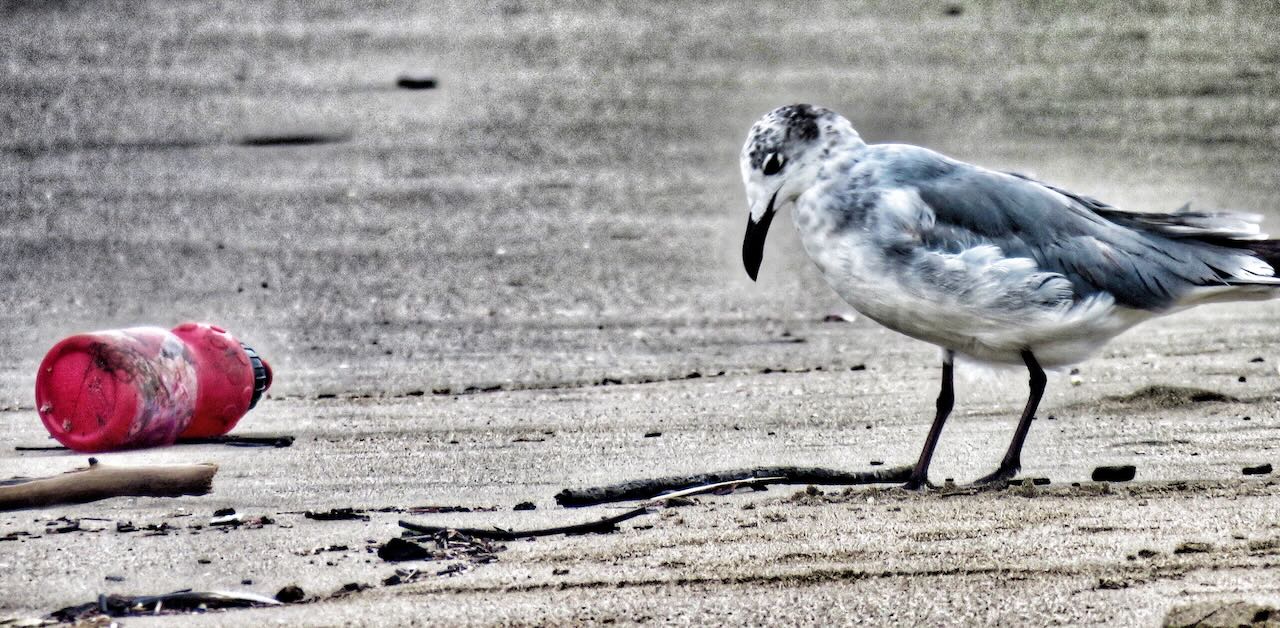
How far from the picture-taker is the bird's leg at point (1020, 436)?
4797 millimetres

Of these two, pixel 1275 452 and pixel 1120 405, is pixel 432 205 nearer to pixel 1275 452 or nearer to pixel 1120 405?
pixel 1120 405

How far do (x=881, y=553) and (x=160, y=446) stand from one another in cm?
268

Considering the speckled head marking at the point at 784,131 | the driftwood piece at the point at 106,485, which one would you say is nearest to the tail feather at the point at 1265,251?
the speckled head marking at the point at 784,131

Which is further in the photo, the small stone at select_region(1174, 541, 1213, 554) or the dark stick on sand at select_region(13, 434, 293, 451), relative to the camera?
the dark stick on sand at select_region(13, 434, 293, 451)

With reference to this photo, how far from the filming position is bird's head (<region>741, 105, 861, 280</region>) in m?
4.71

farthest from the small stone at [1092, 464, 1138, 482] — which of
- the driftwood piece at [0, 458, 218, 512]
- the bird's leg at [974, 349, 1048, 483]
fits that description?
the driftwood piece at [0, 458, 218, 512]

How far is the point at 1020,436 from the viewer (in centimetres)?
487

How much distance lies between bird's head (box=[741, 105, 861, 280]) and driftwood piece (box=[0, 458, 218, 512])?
176 centimetres

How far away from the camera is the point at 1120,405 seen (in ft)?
19.7

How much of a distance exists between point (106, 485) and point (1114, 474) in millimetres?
2873

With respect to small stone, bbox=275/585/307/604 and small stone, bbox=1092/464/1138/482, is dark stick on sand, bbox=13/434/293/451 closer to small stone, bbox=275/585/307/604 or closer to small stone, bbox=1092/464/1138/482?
small stone, bbox=275/585/307/604

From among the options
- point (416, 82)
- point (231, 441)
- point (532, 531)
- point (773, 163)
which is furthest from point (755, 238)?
point (416, 82)

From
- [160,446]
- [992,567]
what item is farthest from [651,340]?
[992,567]

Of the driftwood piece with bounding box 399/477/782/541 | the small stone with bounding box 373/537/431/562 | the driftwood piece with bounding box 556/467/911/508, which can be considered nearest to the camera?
the small stone with bounding box 373/537/431/562
